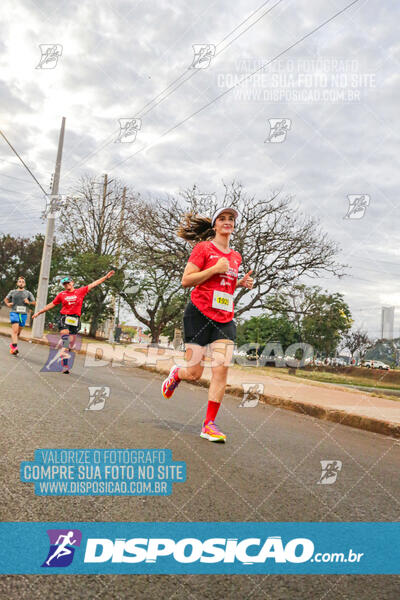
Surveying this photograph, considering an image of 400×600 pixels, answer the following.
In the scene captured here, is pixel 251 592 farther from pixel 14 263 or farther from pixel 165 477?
pixel 14 263

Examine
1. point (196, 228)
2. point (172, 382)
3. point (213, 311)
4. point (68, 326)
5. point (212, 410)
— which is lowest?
point (212, 410)

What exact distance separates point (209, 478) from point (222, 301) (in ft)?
5.53

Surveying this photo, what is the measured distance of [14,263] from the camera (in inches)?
1826

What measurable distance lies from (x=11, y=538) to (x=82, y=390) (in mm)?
4572

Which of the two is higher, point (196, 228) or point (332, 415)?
point (196, 228)

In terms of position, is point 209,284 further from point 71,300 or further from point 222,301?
point 71,300

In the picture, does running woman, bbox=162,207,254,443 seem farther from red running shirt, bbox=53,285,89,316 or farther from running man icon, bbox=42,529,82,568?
red running shirt, bbox=53,285,89,316

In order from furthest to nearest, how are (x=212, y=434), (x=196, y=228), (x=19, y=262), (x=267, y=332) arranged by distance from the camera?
(x=267, y=332), (x=19, y=262), (x=196, y=228), (x=212, y=434)

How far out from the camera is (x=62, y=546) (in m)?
1.95

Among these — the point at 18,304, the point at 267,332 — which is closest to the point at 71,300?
the point at 18,304

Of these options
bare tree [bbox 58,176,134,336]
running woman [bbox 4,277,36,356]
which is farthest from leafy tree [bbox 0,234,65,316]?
running woman [bbox 4,277,36,356]

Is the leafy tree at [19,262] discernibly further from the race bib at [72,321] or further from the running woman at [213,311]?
the running woman at [213,311]

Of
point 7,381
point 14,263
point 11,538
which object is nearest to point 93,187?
point 14,263

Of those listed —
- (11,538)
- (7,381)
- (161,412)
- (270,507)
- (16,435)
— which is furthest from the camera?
(7,381)
